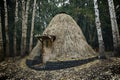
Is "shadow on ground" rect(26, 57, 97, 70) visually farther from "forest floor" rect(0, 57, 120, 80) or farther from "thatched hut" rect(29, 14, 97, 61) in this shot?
"thatched hut" rect(29, 14, 97, 61)

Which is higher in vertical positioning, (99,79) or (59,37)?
(59,37)

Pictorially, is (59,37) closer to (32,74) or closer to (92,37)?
(32,74)

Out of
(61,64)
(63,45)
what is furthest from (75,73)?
(63,45)

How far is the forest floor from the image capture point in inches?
335

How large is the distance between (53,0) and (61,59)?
20.2 meters

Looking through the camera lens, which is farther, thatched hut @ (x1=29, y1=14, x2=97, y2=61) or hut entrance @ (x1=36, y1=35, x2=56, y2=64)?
hut entrance @ (x1=36, y1=35, x2=56, y2=64)

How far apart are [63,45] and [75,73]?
3.40 m

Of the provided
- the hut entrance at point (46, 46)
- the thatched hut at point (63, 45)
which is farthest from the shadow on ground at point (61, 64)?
the hut entrance at point (46, 46)

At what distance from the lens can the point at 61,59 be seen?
456 inches

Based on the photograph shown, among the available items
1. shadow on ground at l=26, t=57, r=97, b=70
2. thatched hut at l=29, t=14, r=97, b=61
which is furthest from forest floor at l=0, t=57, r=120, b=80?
thatched hut at l=29, t=14, r=97, b=61

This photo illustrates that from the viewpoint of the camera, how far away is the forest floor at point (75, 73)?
8.52 meters

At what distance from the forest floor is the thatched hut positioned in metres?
1.40

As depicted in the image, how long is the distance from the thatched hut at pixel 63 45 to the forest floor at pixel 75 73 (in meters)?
1.40

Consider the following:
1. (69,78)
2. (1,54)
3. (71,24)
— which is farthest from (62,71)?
(1,54)
